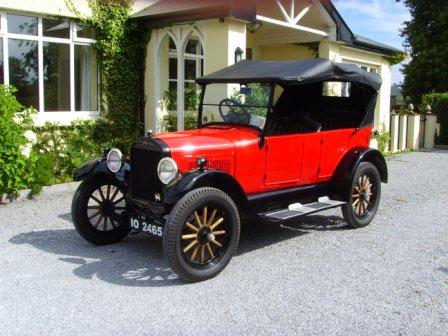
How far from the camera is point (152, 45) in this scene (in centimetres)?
1046

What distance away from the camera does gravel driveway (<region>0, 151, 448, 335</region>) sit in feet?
11.8

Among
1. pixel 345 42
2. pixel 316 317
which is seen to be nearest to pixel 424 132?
pixel 345 42

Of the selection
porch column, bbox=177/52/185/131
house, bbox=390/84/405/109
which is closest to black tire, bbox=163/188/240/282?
porch column, bbox=177/52/185/131

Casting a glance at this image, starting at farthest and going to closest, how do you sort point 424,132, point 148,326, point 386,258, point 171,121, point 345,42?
point 424,132
point 345,42
point 171,121
point 386,258
point 148,326

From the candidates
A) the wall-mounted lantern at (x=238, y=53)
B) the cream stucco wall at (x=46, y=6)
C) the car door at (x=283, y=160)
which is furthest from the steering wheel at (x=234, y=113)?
the cream stucco wall at (x=46, y=6)

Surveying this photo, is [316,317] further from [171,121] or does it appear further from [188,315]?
[171,121]

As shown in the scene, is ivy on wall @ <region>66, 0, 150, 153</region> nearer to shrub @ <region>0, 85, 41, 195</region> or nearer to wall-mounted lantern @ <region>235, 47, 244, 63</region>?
wall-mounted lantern @ <region>235, 47, 244, 63</region>

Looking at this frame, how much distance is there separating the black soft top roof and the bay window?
4.52m

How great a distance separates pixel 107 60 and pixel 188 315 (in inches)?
288

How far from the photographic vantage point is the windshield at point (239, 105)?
539 cm

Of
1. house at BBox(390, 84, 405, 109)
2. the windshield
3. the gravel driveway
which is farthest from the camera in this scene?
house at BBox(390, 84, 405, 109)

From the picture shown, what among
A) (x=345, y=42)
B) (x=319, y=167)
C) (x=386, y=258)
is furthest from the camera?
(x=345, y=42)

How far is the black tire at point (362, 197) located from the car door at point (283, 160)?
818mm

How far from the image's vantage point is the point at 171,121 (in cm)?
1082
